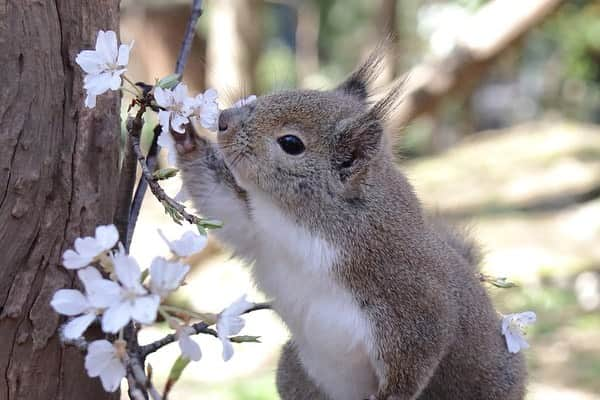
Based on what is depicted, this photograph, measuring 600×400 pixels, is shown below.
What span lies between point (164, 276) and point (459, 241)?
129cm

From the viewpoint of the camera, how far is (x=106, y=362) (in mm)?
898

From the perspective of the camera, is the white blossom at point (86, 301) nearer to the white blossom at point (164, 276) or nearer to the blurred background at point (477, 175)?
the white blossom at point (164, 276)

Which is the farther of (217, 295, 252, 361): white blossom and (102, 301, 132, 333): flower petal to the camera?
(217, 295, 252, 361): white blossom

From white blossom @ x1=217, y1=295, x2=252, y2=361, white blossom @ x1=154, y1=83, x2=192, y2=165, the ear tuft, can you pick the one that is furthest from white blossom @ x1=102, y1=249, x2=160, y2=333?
the ear tuft

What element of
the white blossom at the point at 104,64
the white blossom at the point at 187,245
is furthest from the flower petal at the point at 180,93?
the white blossom at the point at 187,245

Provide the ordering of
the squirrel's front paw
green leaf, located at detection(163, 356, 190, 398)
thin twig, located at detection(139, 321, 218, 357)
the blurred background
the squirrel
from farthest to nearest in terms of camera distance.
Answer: the blurred background → the squirrel's front paw → the squirrel → thin twig, located at detection(139, 321, 218, 357) → green leaf, located at detection(163, 356, 190, 398)

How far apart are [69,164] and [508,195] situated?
237 inches

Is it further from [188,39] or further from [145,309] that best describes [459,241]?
[145,309]

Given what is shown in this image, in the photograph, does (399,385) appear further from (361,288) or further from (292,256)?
(292,256)

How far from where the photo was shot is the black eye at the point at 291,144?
1.51m

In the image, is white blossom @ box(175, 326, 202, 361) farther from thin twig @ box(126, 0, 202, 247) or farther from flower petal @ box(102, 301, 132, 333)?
thin twig @ box(126, 0, 202, 247)

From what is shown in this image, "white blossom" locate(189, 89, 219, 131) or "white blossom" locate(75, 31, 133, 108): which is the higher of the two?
"white blossom" locate(75, 31, 133, 108)

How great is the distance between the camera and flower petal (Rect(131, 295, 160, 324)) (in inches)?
31.7

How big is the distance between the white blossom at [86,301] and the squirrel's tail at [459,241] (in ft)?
3.82
